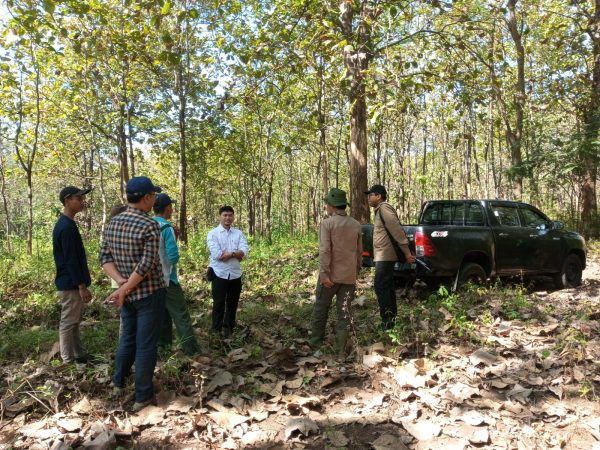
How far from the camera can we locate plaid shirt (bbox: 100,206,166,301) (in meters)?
3.78

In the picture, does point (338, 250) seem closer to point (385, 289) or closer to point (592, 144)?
point (385, 289)

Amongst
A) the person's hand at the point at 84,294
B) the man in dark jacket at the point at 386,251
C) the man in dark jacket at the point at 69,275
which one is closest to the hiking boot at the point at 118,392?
the man in dark jacket at the point at 69,275

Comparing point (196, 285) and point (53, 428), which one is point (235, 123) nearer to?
point (196, 285)

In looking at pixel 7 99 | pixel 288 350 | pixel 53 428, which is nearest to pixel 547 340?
pixel 288 350

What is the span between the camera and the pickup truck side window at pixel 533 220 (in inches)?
334

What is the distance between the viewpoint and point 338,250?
5.30 meters

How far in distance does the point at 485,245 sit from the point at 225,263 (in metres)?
4.71

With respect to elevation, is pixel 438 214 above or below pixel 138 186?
below

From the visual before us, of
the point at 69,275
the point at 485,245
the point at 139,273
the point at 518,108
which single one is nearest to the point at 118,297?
the point at 139,273

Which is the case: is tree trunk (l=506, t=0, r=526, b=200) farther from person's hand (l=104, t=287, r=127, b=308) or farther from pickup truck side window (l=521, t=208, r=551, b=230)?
person's hand (l=104, t=287, r=127, b=308)

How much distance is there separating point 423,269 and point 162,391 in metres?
4.53

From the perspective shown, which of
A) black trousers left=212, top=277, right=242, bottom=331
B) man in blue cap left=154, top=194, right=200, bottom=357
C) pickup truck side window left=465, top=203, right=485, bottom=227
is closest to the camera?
man in blue cap left=154, top=194, right=200, bottom=357

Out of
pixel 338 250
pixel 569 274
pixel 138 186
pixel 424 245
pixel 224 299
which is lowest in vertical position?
pixel 569 274

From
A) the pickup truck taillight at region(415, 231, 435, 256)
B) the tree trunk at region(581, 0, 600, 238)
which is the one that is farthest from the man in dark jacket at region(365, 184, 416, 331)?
the tree trunk at region(581, 0, 600, 238)
